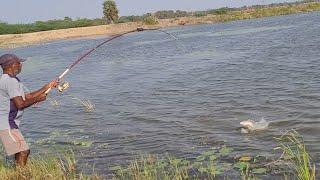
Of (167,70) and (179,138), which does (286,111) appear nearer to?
(179,138)

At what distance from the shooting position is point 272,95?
43.6ft

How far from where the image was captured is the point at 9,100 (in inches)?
279

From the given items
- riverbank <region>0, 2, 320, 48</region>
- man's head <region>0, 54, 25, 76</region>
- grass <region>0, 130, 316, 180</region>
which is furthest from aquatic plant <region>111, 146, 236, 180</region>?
riverbank <region>0, 2, 320, 48</region>

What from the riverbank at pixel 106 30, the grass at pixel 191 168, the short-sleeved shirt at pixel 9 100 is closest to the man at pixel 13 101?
the short-sleeved shirt at pixel 9 100

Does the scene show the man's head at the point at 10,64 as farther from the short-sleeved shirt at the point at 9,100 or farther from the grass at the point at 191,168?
the grass at the point at 191,168

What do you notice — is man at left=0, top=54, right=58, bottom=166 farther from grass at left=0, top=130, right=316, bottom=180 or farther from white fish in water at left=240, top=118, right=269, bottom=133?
white fish in water at left=240, top=118, right=269, bottom=133

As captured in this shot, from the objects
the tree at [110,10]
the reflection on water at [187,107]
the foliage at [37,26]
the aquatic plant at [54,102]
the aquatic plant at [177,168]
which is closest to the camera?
the aquatic plant at [177,168]

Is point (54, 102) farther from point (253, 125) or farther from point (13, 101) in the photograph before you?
point (13, 101)

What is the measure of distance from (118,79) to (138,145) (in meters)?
11.7

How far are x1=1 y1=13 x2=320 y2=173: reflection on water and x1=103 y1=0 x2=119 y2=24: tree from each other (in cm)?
6418

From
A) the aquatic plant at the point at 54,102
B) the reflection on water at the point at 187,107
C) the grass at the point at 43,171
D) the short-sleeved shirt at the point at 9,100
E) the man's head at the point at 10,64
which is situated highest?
the man's head at the point at 10,64

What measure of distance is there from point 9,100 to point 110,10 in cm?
8149

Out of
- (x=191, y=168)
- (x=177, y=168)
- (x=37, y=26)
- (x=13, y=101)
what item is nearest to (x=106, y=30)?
(x=37, y=26)

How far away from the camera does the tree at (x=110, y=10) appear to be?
283ft
